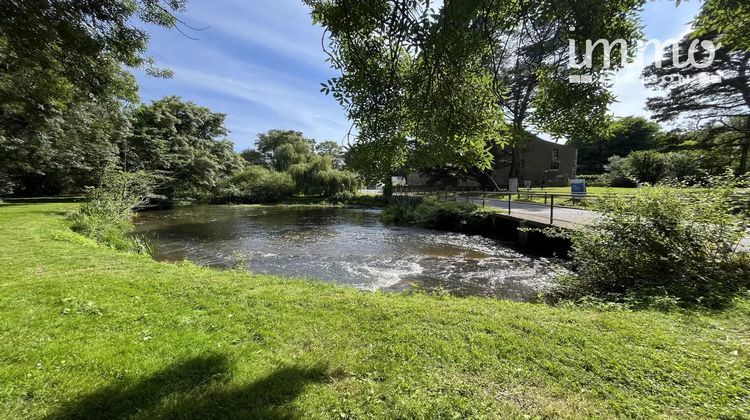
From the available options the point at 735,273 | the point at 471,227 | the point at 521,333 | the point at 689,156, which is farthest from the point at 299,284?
the point at 689,156

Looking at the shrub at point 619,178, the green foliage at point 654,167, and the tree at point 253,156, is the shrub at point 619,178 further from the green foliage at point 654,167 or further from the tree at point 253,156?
the tree at point 253,156

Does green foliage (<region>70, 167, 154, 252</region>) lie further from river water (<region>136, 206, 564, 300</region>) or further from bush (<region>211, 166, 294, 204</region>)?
bush (<region>211, 166, 294, 204</region>)

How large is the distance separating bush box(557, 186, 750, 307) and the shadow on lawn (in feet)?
17.1

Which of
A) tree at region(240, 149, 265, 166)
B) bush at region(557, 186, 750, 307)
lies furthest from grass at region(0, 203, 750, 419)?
tree at region(240, 149, 265, 166)

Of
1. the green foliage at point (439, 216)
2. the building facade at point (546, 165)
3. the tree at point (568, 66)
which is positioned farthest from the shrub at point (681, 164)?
the tree at point (568, 66)

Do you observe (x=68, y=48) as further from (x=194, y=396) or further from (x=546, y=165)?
(x=546, y=165)

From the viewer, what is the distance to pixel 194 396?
226cm

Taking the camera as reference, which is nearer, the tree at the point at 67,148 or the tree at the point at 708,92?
the tree at the point at 67,148

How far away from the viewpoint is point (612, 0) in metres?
2.25

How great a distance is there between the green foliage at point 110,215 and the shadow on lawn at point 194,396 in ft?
30.6

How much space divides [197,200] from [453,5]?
34531 mm

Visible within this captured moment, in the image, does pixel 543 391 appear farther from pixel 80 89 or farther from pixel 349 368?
pixel 80 89

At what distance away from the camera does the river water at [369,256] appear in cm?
763

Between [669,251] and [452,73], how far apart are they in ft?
16.3
